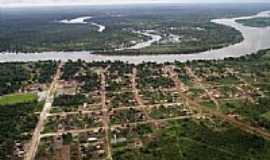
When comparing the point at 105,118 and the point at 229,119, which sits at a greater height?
the point at 229,119

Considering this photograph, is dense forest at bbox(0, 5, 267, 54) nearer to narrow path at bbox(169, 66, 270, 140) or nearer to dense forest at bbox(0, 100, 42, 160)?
narrow path at bbox(169, 66, 270, 140)

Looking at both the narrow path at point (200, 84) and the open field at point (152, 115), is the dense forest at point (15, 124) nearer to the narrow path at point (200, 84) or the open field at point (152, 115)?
the open field at point (152, 115)

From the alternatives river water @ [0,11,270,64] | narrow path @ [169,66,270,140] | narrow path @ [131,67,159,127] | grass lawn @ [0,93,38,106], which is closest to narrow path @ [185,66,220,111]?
narrow path @ [169,66,270,140]

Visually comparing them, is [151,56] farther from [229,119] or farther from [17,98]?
[229,119]

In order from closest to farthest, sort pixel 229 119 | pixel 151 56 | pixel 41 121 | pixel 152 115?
1. pixel 229 119
2. pixel 41 121
3. pixel 152 115
4. pixel 151 56

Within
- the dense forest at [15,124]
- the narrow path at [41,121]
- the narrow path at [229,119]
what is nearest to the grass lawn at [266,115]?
the narrow path at [229,119]

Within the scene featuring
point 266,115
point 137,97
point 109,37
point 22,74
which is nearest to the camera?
point 266,115

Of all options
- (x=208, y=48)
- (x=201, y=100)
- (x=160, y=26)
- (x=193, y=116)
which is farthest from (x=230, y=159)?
(x=160, y=26)

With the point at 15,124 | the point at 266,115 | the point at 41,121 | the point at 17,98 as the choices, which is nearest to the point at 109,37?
the point at 17,98

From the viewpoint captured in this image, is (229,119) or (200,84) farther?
(200,84)
